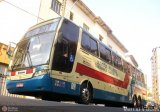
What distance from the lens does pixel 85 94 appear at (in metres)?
8.23

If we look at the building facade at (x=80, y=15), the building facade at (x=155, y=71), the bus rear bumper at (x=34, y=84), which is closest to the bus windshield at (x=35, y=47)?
the bus rear bumper at (x=34, y=84)

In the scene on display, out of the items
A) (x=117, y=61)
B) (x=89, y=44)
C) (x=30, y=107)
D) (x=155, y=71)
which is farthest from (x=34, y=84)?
(x=155, y=71)

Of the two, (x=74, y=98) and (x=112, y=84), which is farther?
(x=112, y=84)

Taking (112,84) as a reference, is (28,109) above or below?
below

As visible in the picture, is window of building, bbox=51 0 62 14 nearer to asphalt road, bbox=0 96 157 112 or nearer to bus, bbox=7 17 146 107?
bus, bbox=7 17 146 107

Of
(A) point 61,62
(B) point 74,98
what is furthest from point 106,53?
(A) point 61,62

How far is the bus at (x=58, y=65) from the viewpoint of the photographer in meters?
6.85

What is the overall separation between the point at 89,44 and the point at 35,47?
256 centimetres

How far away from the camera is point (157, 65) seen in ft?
183

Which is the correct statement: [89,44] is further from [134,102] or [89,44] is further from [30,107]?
[30,107]

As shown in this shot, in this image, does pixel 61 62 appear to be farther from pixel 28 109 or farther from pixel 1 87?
pixel 1 87

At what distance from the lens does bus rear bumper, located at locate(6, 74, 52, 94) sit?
6.58 m

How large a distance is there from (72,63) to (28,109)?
5372 millimetres

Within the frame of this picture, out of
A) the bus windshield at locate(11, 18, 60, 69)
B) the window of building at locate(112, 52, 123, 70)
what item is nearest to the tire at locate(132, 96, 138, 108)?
the window of building at locate(112, 52, 123, 70)
